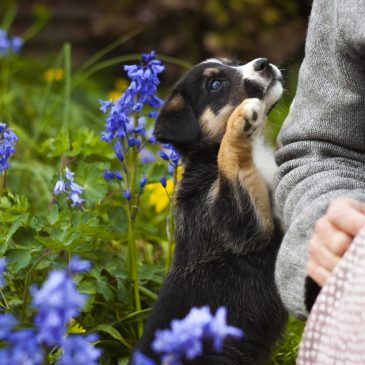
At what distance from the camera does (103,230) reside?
283cm

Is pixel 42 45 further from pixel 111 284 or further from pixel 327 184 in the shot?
pixel 327 184

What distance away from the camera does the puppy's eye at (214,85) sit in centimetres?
342

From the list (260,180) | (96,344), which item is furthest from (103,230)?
(260,180)

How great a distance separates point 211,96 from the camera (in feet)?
11.3

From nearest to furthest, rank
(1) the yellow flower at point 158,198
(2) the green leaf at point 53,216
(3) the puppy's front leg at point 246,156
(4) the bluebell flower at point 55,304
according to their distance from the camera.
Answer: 1. (4) the bluebell flower at point 55,304
2. (2) the green leaf at point 53,216
3. (3) the puppy's front leg at point 246,156
4. (1) the yellow flower at point 158,198

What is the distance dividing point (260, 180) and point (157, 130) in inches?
18.0

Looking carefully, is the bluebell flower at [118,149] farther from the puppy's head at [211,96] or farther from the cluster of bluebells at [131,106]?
the puppy's head at [211,96]

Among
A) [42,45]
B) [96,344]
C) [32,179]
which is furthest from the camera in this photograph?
[42,45]

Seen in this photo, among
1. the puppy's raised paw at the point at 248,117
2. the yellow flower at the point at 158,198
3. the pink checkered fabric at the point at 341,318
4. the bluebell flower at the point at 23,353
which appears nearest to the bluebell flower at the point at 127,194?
the puppy's raised paw at the point at 248,117

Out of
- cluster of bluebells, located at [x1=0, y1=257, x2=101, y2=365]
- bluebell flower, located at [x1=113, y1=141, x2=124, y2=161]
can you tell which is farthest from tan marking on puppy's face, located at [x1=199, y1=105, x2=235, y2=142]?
cluster of bluebells, located at [x1=0, y1=257, x2=101, y2=365]

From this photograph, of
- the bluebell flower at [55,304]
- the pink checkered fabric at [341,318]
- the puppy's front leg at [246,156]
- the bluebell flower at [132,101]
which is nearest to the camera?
the bluebell flower at [55,304]

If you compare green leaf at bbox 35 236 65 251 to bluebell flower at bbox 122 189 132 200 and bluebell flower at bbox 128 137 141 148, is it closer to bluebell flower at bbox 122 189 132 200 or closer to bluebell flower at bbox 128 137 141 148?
bluebell flower at bbox 122 189 132 200

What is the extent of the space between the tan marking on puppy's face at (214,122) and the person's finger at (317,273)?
1415 mm

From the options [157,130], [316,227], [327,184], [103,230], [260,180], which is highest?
[157,130]
